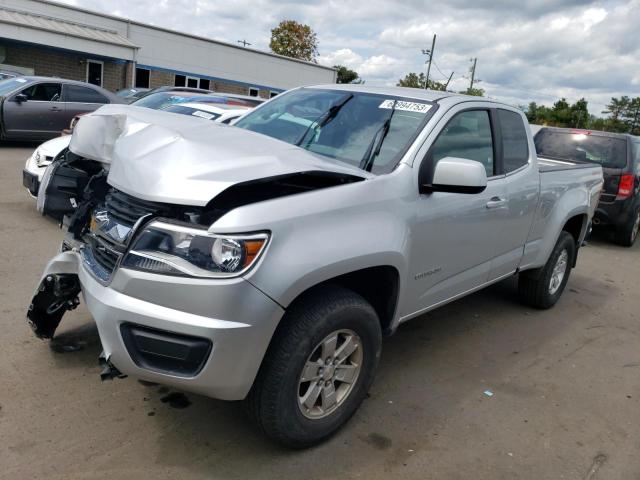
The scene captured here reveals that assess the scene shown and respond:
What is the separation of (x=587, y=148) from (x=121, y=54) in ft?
73.9

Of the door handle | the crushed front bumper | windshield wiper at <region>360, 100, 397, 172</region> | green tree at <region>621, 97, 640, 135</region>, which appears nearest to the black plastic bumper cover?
the crushed front bumper

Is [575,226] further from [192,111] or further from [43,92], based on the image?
[43,92]

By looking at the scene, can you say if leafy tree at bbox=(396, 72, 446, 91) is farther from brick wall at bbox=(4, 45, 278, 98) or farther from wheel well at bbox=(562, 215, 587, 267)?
wheel well at bbox=(562, 215, 587, 267)

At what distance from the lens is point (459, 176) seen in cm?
311

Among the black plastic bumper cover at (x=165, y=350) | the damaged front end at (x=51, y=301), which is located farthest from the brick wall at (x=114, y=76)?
the black plastic bumper cover at (x=165, y=350)

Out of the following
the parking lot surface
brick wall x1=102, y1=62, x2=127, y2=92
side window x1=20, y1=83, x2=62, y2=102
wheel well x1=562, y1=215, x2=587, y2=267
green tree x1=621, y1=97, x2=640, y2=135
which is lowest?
the parking lot surface

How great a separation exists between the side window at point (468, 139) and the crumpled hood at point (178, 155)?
0.77 metres

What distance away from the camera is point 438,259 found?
11.5 ft

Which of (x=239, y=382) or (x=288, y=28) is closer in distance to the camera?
(x=239, y=382)

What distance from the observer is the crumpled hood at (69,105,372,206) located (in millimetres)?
2447

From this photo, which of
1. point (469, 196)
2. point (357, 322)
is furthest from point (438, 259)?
point (357, 322)

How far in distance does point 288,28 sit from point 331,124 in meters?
53.1

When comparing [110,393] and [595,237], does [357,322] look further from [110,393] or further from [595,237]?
[595,237]

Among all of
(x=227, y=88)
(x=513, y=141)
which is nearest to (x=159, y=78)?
(x=227, y=88)
